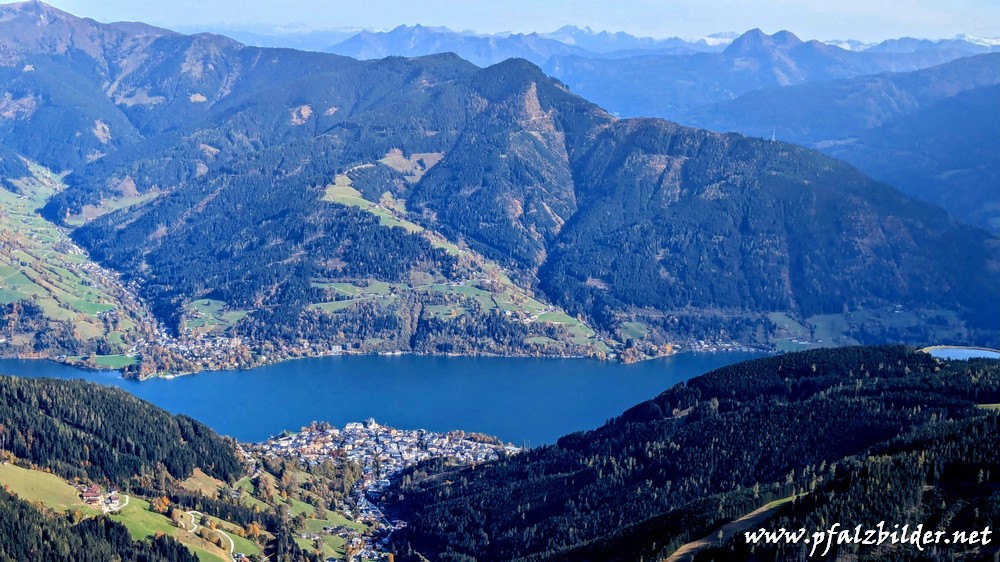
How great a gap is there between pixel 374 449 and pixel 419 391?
22872mm

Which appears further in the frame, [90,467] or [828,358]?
[828,358]

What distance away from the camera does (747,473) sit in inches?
2896

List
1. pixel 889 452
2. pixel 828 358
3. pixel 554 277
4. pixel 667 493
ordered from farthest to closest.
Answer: pixel 554 277
pixel 828 358
pixel 667 493
pixel 889 452

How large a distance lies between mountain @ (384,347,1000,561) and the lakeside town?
8.89 ft

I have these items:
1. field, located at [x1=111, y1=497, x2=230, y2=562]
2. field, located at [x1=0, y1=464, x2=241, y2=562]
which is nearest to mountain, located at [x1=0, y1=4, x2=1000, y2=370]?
field, located at [x1=0, y1=464, x2=241, y2=562]

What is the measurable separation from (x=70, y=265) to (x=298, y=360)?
1923 inches

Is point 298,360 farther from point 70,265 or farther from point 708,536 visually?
point 708,536

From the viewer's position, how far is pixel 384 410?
367ft

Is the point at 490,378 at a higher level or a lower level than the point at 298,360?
lower

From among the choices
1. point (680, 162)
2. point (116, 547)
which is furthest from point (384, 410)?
point (680, 162)

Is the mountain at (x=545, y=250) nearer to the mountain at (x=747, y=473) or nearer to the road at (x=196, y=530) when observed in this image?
the mountain at (x=747, y=473)

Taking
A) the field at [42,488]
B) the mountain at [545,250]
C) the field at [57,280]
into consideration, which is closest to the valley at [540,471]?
the field at [42,488]

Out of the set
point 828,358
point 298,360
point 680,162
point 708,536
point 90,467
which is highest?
point 680,162

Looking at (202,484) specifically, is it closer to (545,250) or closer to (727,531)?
(727,531)
